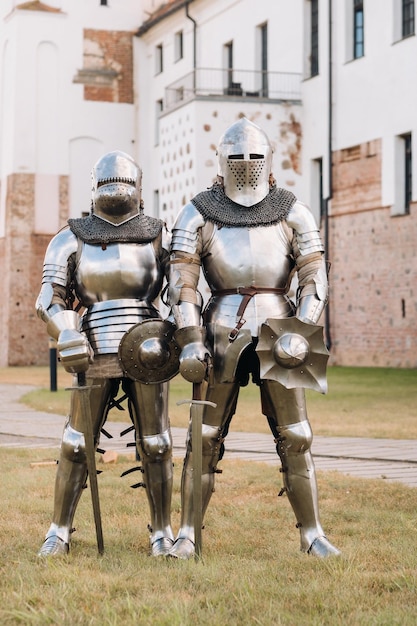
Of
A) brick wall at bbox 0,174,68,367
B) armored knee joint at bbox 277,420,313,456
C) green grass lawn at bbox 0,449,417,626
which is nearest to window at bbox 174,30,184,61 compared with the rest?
brick wall at bbox 0,174,68,367

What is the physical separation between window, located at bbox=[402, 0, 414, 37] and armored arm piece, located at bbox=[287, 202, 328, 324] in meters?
21.0

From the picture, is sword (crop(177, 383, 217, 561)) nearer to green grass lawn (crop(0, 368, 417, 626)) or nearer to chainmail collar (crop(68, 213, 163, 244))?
green grass lawn (crop(0, 368, 417, 626))

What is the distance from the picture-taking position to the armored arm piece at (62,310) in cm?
614

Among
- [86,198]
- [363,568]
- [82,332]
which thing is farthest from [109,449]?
[86,198]

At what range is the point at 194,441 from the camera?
19.9ft

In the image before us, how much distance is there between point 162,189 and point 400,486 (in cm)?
2495

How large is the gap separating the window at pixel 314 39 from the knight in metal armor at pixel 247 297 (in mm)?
23982

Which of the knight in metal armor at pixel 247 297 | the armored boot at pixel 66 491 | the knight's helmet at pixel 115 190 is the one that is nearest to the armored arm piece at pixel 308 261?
the knight in metal armor at pixel 247 297

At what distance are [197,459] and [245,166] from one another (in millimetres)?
1537

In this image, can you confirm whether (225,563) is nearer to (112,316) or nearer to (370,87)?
(112,316)

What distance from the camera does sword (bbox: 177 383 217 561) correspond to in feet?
19.8

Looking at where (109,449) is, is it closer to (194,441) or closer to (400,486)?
(400,486)

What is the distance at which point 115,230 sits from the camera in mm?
6562

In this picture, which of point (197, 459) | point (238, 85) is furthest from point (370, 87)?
point (197, 459)
